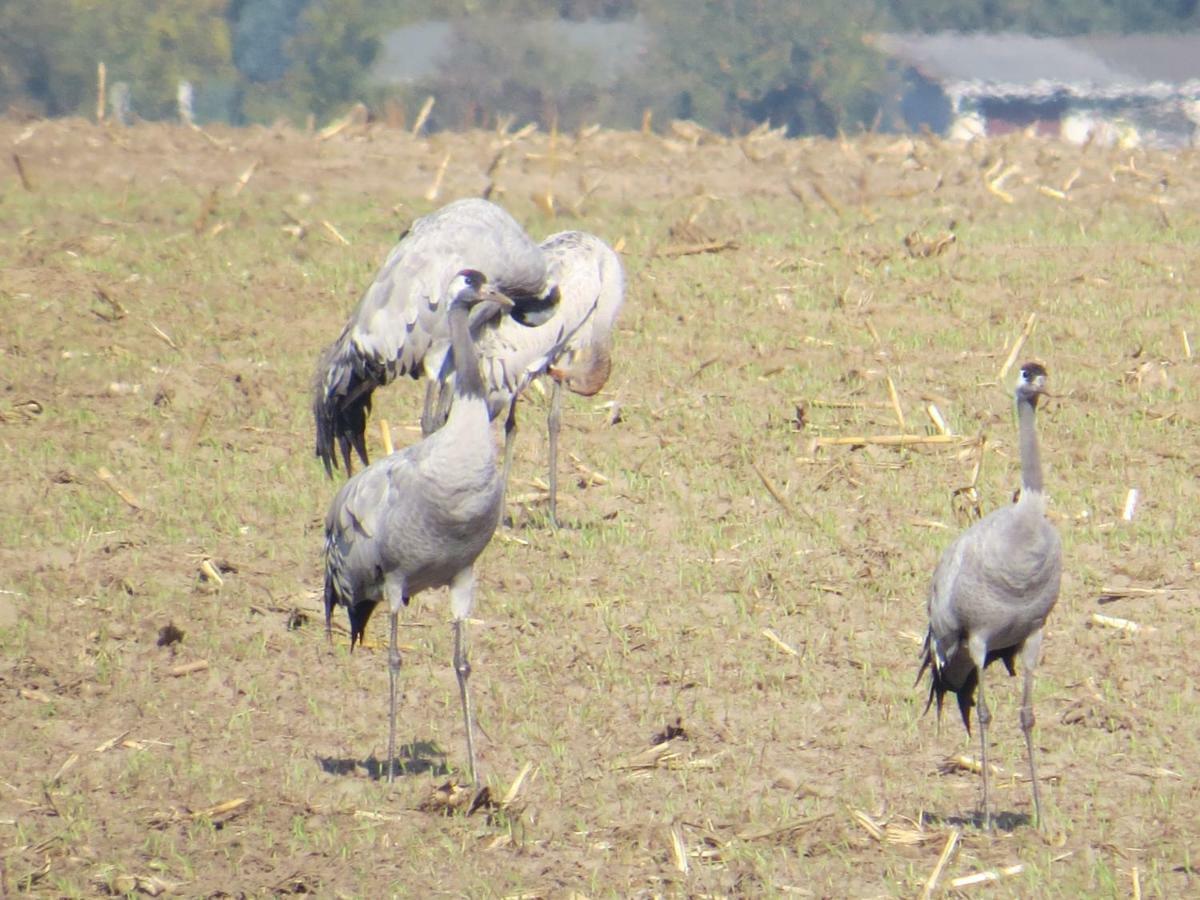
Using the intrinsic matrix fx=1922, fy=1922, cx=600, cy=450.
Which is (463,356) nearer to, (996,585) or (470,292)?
(470,292)

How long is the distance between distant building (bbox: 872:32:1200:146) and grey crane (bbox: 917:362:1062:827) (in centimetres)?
2284

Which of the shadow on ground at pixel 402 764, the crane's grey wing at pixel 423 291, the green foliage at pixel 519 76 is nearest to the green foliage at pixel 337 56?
the green foliage at pixel 519 76

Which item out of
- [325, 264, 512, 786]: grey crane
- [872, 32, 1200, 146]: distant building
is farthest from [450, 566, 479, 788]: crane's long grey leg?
[872, 32, 1200, 146]: distant building

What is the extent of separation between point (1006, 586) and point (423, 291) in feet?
12.5

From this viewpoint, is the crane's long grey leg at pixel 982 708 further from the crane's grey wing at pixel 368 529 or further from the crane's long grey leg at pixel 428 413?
the crane's long grey leg at pixel 428 413

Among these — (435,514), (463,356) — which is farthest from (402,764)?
(463,356)

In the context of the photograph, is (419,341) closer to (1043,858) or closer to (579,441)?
(579,441)

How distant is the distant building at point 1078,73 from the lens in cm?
2975

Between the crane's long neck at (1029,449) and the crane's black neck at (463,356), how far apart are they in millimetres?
1871

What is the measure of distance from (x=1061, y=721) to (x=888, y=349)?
558cm

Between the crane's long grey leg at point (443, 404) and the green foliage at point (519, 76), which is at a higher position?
the green foliage at point (519, 76)

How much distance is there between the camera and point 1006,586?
21.1 ft

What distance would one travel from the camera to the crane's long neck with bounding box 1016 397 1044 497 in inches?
255

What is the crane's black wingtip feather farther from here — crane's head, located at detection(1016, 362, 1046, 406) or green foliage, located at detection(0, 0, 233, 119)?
green foliage, located at detection(0, 0, 233, 119)
